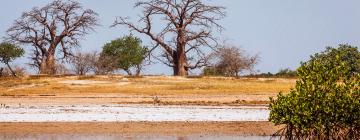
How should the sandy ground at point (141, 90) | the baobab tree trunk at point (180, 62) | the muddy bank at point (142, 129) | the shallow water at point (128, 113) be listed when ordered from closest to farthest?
the muddy bank at point (142, 129) < the shallow water at point (128, 113) < the sandy ground at point (141, 90) < the baobab tree trunk at point (180, 62)

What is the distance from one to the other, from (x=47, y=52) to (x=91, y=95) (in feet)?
53.2

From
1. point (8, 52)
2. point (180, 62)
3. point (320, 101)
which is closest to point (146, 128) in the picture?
point (320, 101)

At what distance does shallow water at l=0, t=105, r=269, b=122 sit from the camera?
29391 mm

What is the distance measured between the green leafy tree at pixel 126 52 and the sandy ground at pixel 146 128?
5372cm

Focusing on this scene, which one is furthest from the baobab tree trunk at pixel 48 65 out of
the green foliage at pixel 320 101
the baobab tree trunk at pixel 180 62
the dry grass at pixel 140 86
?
the green foliage at pixel 320 101

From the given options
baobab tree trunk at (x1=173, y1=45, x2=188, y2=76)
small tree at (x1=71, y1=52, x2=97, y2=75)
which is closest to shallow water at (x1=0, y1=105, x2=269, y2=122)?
baobab tree trunk at (x1=173, y1=45, x2=188, y2=76)

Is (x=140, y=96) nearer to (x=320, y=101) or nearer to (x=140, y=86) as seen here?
(x=140, y=86)

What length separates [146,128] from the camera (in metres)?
26.7

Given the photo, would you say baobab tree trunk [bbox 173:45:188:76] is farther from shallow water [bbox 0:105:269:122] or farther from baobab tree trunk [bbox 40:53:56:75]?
shallow water [bbox 0:105:269:122]

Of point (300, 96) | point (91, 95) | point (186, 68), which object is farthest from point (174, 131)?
point (186, 68)

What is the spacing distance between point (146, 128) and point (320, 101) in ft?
31.3

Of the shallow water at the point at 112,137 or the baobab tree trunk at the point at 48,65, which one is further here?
the baobab tree trunk at the point at 48,65

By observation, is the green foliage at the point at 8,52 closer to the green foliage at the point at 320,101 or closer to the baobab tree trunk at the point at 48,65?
the baobab tree trunk at the point at 48,65

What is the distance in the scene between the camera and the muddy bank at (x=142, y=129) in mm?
25297
